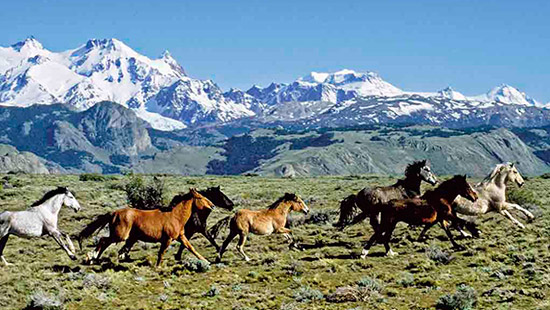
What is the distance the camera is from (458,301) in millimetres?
13727

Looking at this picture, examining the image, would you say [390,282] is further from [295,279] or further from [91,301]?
[91,301]

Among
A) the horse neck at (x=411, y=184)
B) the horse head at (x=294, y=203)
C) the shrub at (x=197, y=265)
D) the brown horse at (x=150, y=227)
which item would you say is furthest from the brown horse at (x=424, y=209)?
the brown horse at (x=150, y=227)

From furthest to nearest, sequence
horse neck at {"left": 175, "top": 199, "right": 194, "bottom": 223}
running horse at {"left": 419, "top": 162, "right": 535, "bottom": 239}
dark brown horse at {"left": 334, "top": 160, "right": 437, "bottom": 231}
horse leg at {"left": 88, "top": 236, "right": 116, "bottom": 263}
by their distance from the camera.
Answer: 1. running horse at {"left": 419, "top": 162, "right": 535, "bottom": 239}
2. dark brown horse at {"left": 334, "top": 160, "right": 437, "bottom": 231}
3. horse neck at {"left": 175, "top": 199, "right": 194, "bottom": 223}
4. horse leg at {"left": 88, "top": 236, "right": 116, "bottom": 263}

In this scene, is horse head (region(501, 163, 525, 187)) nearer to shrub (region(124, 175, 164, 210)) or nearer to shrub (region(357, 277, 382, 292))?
shrub (region(357, 277, 382, 292))

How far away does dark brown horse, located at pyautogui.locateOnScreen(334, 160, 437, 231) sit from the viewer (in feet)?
70.8

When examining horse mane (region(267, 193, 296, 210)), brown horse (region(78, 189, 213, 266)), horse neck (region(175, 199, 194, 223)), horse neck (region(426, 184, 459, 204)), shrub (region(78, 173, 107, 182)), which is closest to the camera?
brown horse (region(78, 189, 213, 266))

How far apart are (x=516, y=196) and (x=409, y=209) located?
17137mm

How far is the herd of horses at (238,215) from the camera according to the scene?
1809cm

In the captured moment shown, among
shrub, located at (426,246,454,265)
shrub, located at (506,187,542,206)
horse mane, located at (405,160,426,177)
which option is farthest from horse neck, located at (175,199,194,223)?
shrub, located at (506,187,542,206)

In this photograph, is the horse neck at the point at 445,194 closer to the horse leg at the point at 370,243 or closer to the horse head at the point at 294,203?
the horse leg at the point at 370,243

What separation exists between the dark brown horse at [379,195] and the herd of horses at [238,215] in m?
0.04

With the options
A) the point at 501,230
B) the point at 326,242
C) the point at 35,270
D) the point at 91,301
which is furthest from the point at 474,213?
the point at 35,270

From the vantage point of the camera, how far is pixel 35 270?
18.8 metres

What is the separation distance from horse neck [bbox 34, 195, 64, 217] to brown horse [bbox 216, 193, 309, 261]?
19.3 feet
